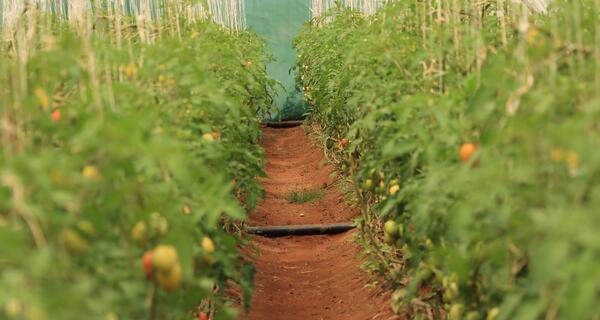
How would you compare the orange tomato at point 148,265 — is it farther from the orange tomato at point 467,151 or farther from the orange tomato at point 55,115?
the orange tomato at point 467,151

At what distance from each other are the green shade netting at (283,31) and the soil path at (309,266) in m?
3.42

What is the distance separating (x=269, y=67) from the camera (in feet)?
41.7

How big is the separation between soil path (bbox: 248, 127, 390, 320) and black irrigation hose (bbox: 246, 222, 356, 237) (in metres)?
0.05

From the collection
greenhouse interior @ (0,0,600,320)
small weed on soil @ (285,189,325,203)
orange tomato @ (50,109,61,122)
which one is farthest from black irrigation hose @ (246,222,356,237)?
orange tomato @ (50,109,61,122)

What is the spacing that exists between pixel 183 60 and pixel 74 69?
104 centimetres

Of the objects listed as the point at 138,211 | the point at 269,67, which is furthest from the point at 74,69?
the point at 269,67

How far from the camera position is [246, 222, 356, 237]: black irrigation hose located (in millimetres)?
6787

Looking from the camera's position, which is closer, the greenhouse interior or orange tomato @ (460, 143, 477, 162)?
the greenhouse interior

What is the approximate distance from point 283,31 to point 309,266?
683 centimetres

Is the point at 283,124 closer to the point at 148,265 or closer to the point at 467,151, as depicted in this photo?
the point at 467,151

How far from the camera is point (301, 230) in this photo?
22.6 ft

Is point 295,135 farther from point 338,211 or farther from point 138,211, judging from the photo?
point 138,211

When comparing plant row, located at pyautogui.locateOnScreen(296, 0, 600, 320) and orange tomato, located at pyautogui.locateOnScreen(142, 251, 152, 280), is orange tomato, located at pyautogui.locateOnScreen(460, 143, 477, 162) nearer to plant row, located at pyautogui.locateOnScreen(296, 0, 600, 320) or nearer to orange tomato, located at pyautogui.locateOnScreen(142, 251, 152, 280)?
plant row, located at pyautogui.locateOnScreen(296, 0, 600, 320)

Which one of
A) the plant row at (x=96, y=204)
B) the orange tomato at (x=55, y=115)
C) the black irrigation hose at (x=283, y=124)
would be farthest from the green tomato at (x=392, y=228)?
the black irrigation hose at (x=283, y=124)
